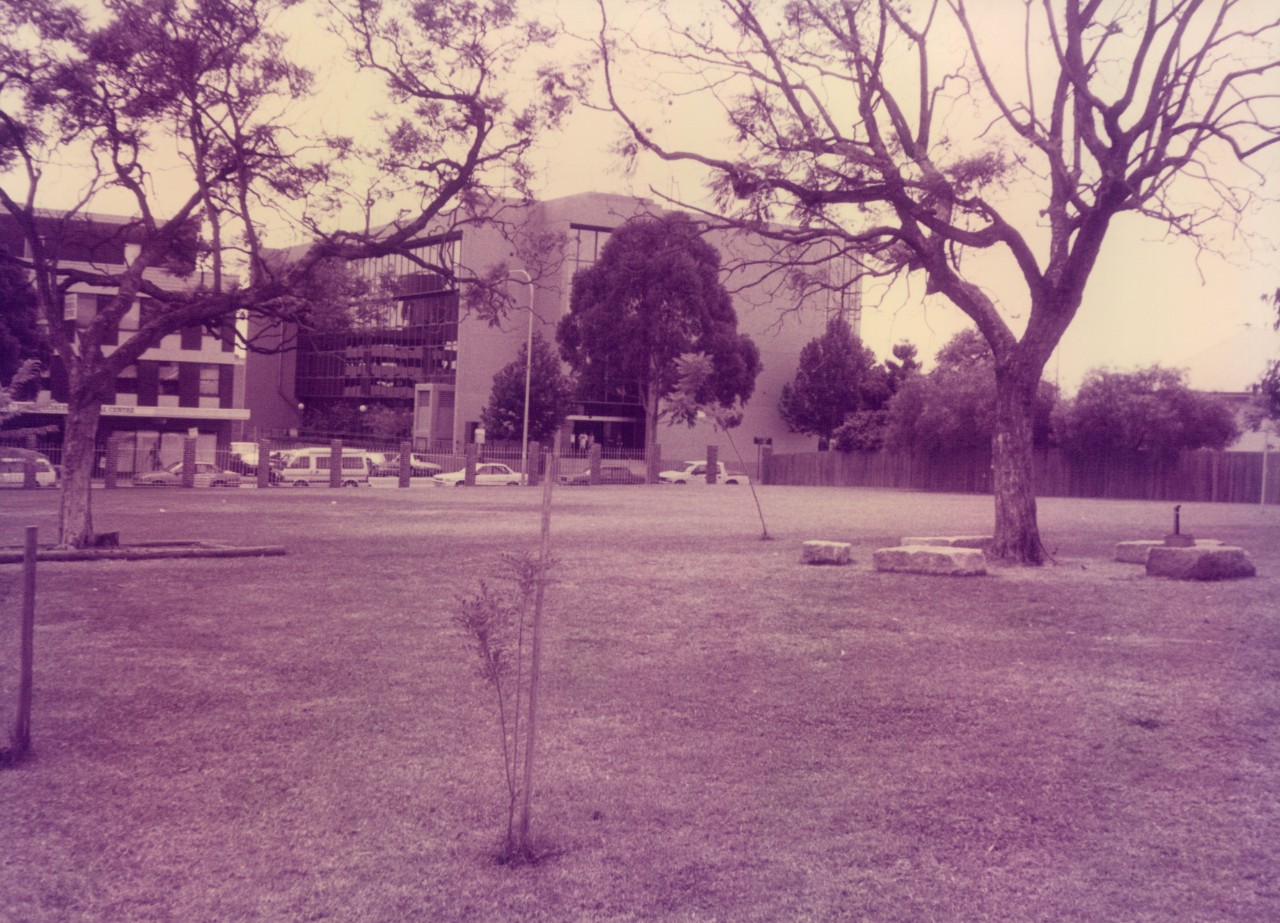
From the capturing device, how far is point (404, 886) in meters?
4.16

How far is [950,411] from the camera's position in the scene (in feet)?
142

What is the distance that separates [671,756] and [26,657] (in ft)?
9.69

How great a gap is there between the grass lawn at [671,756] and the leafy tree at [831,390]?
41.6 meters

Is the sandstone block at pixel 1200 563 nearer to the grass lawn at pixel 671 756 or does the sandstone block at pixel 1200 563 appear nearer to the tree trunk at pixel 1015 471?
the grass lawn at pixel 671 756

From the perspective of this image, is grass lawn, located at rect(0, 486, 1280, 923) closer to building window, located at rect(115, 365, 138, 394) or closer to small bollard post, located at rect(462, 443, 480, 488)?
small bollard post, located at rect(462, 443, 480, 488)

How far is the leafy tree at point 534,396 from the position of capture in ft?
173

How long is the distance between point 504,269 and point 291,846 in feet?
37.6

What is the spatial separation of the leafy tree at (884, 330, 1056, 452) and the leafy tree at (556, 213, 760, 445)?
6157 mm

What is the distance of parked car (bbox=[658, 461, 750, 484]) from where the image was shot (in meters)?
48.0

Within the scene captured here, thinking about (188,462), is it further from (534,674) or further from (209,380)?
(534,674)

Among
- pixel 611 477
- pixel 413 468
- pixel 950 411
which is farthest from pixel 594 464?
pixel 950 411

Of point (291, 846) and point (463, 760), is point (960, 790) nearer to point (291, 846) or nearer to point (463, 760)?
point (463, 760)

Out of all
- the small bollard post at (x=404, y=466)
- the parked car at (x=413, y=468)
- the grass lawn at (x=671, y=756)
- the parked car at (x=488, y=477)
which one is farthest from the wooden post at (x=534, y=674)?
the parked car at (x=413, y=468)

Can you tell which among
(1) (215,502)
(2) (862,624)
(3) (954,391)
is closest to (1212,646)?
(2) (862,624)
